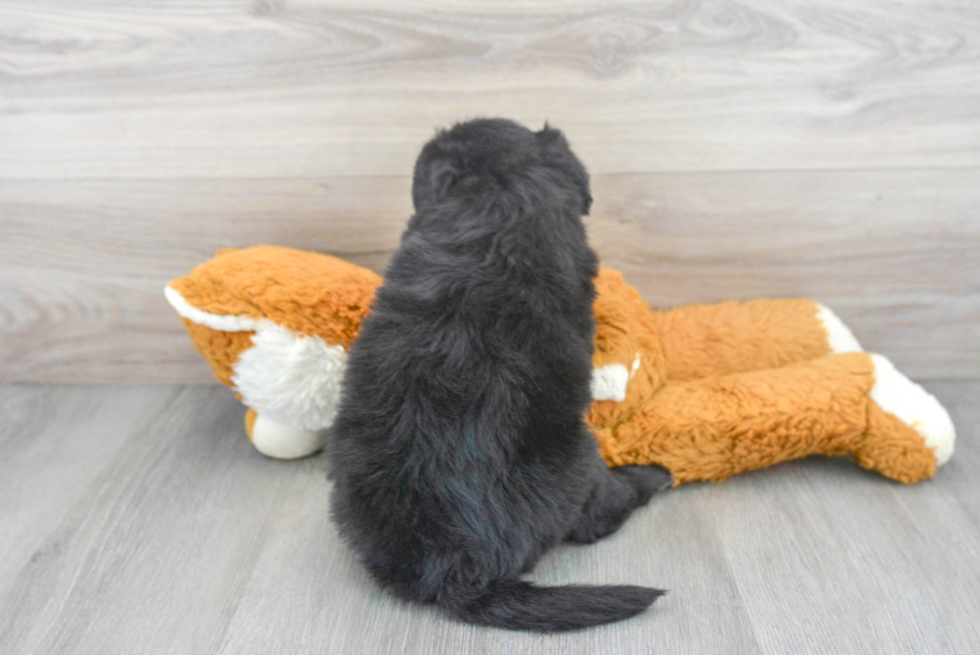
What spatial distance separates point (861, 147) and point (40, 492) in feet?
4.86

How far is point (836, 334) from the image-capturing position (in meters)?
1.29

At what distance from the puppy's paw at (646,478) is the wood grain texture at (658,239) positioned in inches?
15.3

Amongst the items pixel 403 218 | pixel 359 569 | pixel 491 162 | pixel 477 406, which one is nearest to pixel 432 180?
pixel 491 162

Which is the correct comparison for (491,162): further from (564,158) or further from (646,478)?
(646,478)

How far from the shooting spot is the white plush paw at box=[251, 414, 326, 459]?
3.99 ft

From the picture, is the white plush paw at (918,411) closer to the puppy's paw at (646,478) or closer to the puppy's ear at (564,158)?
the puppy's paw at (646,478)

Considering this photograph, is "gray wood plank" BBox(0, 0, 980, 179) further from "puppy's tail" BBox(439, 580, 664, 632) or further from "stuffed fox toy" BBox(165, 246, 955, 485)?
"puppy's tail" BBox(439, 580, 664, 632)

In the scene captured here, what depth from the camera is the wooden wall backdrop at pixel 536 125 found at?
1.21 meters

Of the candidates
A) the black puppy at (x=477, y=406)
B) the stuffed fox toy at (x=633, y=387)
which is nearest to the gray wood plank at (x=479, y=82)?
the stuffed fox toy at (x=633, y=387)

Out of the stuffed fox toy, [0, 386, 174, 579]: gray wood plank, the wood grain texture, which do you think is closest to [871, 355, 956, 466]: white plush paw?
the stuffed fox toy

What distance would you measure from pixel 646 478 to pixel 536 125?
0.61 meters

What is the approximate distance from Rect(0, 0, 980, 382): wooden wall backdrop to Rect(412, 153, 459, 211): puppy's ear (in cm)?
33

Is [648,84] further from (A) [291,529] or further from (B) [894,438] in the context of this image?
(A) [291,529]

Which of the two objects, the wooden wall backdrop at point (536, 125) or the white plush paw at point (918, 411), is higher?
the wooden wall backdrop at point (536, 125)
